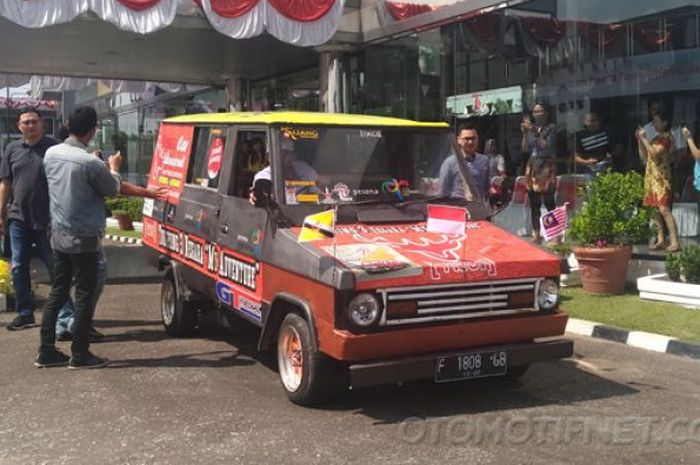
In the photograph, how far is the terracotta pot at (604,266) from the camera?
28.0ft

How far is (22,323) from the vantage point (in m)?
7.41

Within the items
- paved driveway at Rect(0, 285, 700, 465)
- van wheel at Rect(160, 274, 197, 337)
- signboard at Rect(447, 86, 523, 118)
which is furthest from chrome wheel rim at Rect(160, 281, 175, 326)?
signboard at Rect(447, 86, 523, 118)

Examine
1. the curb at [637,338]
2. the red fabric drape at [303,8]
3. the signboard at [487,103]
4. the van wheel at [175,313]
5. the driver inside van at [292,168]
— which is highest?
the red fabric drape at [303,8]

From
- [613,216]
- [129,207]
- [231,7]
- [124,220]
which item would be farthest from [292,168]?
[129,207]

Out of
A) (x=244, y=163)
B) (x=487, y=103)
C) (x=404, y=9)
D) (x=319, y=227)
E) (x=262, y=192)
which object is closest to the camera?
(x=319, y=227)

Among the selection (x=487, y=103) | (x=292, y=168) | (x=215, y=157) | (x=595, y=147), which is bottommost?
(x=292, y=168)

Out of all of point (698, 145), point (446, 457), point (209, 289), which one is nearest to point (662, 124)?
point (698, 145)

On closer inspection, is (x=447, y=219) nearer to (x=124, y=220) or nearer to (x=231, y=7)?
(x=231, y=7)

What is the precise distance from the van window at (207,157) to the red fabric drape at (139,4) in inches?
227

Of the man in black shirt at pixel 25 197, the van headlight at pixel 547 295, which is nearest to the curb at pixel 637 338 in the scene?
the van headlight at pixel 547 295

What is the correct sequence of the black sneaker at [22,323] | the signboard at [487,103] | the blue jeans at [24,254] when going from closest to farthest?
the blue jeans at [24,254] < the black sneaker at [22,323] < the signboard at [487,103]

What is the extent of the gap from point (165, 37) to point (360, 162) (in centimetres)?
1070

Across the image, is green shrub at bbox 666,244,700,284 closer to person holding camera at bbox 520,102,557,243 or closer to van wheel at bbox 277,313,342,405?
person holding camera at bbox 520,102,557,243

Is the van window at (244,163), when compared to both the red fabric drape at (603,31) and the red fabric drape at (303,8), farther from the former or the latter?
the red fabric drape at (303,8)
